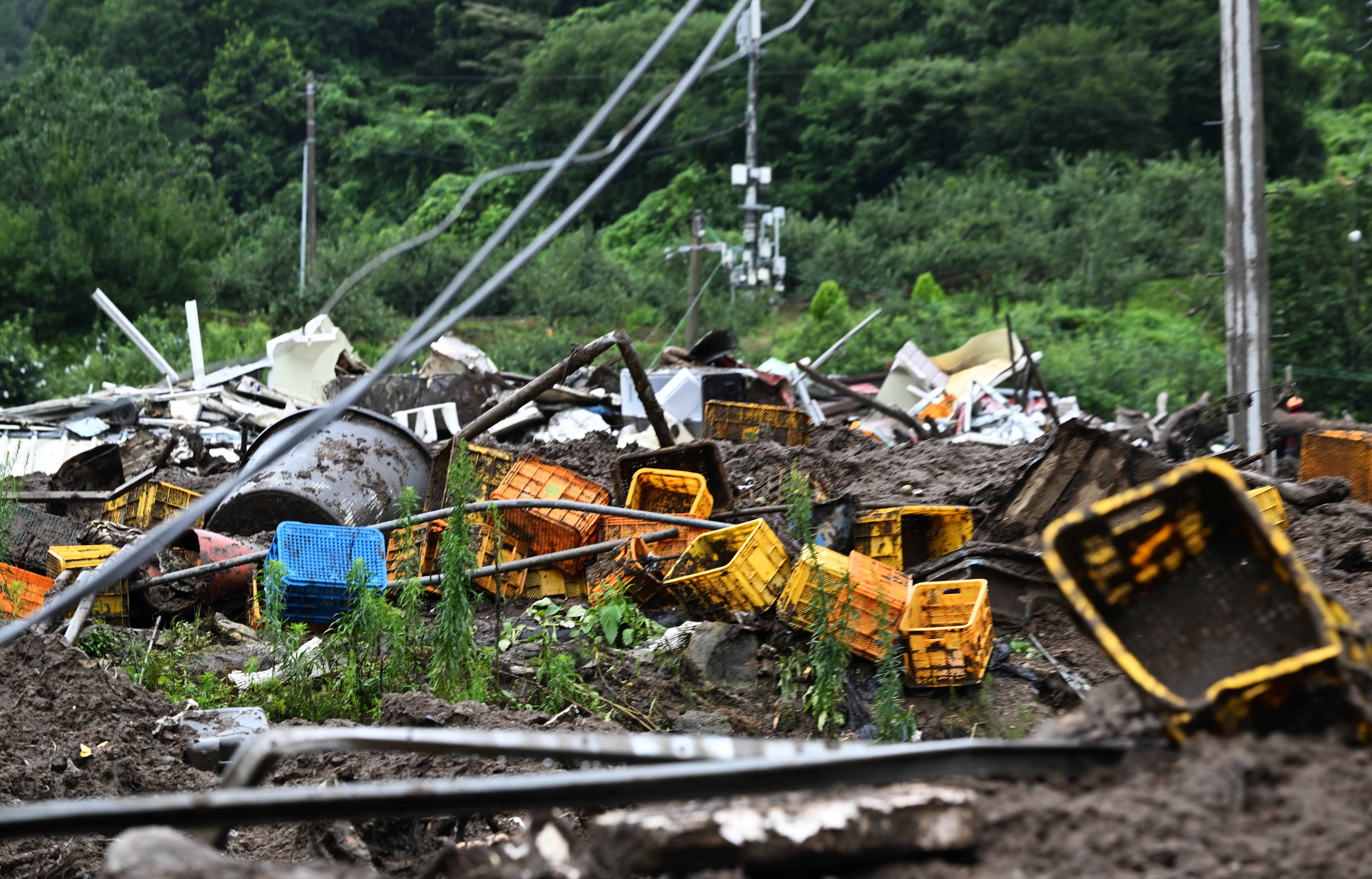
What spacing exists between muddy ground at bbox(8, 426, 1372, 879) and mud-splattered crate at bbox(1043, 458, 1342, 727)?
0.15m

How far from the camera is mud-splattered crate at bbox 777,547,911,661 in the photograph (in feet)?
18.5

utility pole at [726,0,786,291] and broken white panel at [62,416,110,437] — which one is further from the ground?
utility pole at [726,0,786,291]

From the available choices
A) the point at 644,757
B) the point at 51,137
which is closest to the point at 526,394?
the point at 644,757

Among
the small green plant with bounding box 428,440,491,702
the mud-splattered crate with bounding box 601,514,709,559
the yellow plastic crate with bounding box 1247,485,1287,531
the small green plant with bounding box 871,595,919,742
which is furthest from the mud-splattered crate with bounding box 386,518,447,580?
the yellow plastic crate with bounding box 1247,485,1287,531

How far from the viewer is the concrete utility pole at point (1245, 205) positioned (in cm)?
1150

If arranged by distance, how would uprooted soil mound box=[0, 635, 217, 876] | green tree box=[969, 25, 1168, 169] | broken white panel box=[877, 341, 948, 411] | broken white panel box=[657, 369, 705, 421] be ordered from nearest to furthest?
uprooted soil mound box=[0, 635, 217, 876] < broken white panel box=[657, 369, 705, 421] < broken white panel box=[877, 341, 948, 411] < green tree box=[969, 25, 1168, 169]

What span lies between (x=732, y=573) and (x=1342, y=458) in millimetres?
5331

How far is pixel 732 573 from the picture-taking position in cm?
610

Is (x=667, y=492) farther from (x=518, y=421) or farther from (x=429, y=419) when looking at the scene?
(x=429, y=419)

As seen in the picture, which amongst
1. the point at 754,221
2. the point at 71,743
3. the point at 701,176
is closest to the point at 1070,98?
the point at 701,176

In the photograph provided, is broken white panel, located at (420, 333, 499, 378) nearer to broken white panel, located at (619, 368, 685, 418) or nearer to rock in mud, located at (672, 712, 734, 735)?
broken white panel, located at (619, 368, 685, 418)

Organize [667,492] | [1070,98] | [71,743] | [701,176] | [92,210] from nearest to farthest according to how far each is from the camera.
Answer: [71,743], [667,492], [92,210], [1070,98], [701,176]

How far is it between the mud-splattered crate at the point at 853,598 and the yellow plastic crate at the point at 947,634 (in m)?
0.07

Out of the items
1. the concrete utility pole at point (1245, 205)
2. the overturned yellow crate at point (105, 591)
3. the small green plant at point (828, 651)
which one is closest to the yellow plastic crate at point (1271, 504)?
the small green plant at point (828, 651)
